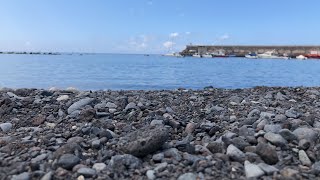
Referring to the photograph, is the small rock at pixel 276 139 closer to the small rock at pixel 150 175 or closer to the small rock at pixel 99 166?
the small rock at pixel 150 175

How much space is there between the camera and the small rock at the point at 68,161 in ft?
13.3

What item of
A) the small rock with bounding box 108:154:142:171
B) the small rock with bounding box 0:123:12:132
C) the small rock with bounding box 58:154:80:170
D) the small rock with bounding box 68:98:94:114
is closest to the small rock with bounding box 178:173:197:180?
the small rock with bounding box 108:154:142:171

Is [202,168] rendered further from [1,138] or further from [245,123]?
[1,138]

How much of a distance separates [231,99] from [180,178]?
5.56 meters

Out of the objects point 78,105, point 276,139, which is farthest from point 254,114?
point 78,105

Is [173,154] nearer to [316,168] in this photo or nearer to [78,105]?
[316,168]

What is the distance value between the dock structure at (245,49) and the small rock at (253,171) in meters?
104

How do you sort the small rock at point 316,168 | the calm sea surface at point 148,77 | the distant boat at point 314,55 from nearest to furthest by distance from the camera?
the small rock at point 316,168, the calm sea surface at point 148,77, the distant boat at point 314,55

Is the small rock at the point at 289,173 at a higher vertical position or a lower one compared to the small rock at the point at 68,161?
lower

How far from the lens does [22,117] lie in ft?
22.3

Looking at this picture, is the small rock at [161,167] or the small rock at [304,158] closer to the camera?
the small rock at [161,167]

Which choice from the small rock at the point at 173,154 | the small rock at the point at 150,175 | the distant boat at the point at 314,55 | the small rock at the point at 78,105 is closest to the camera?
the small rock at the point at 150,175

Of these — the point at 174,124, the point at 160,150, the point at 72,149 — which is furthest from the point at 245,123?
the point at 72,149

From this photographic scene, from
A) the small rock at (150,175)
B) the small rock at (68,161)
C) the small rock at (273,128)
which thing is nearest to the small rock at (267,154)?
the small rock at (273,128)
